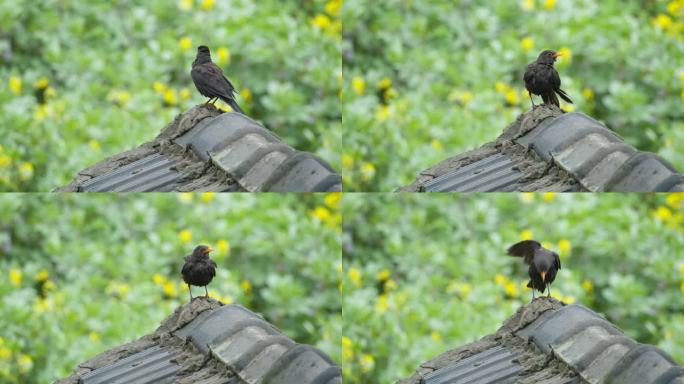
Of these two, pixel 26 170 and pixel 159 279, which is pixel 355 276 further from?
pixel 26 170

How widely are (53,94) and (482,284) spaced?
12.2ft

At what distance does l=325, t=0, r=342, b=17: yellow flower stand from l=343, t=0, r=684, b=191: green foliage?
47 centimetres

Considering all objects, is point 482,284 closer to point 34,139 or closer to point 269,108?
point 269,108

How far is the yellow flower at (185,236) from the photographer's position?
12.5 meters

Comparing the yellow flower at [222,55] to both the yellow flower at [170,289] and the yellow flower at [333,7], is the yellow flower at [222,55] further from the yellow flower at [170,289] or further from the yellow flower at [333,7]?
the yellow flower at [170,289]

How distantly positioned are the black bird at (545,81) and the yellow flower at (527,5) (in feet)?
12.7

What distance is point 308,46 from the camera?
12680 millimetres

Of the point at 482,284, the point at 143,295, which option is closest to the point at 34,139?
the point at 143,295

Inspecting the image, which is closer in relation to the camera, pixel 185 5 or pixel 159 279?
pixel 159 279

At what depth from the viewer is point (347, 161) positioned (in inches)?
446

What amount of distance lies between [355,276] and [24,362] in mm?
3205

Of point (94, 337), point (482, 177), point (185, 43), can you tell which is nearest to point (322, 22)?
point (185, 43)

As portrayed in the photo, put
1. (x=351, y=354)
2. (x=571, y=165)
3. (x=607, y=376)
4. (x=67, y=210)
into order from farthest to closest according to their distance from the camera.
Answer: (x=67, y=210) → (x=351, y=354) → (x=571, y=165) → (x=607, y=376)

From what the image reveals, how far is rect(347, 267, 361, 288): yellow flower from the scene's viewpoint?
1236cm
